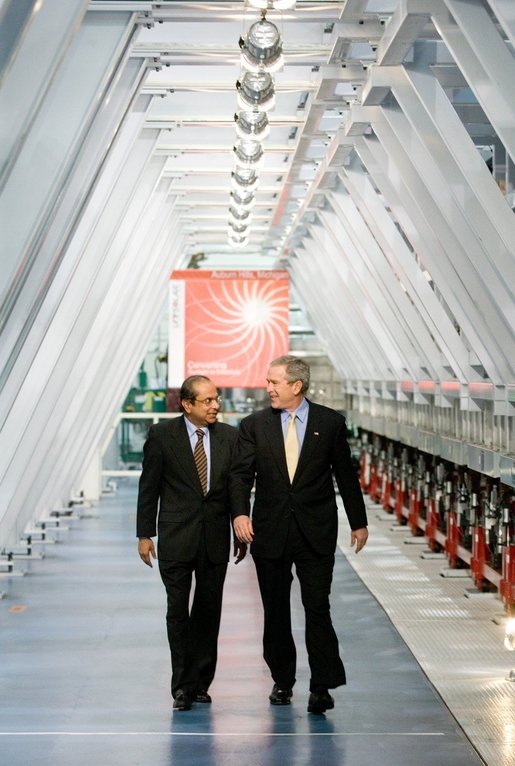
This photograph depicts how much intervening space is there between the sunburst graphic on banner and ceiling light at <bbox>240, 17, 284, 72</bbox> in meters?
10.9

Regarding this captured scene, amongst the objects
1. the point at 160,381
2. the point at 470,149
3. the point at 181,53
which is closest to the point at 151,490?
the point at 470,149

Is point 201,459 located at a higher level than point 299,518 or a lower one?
higher

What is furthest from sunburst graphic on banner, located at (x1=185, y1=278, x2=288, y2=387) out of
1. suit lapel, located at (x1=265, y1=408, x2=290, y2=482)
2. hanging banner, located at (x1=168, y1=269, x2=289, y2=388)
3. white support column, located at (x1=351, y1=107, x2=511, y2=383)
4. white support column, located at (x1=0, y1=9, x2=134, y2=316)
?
suit lapel, located at (x1=265, y1=408, x2=290, y2=482)

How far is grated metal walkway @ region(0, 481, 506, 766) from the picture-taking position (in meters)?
5.90

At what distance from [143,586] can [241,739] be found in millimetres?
5178

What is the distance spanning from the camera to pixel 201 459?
6867 mm

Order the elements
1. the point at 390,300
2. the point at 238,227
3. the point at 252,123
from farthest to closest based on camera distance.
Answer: the point at 238,227 → the point at 390,300 → the point at 252,123

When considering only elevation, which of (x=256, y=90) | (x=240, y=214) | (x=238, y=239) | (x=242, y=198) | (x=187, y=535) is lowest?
(x=187, y=535)

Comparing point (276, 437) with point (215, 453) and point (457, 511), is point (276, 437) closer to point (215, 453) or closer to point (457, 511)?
point (215, 453)

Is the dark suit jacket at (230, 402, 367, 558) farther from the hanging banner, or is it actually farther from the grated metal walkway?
the hanging banner

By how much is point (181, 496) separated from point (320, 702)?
1.19m

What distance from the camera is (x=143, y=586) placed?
11188 mm

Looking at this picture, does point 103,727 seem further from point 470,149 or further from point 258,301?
point 258,301

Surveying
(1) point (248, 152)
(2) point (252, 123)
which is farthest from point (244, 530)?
(1) point (248, 152)
